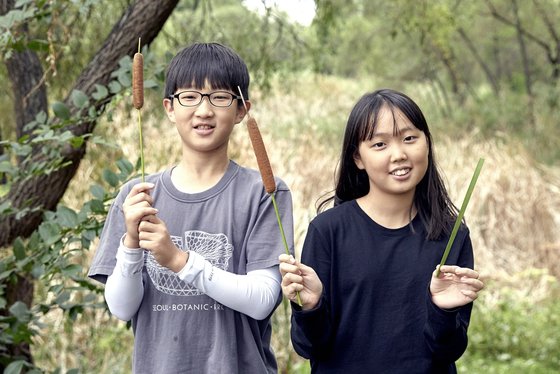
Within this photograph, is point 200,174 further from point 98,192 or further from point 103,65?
point 103,65

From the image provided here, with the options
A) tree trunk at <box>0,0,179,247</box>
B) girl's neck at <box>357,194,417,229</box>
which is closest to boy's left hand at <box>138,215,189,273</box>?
girl's neck at <box>357,194,417,229</box>

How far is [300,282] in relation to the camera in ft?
6.02

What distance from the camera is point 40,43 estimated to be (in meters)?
2.95

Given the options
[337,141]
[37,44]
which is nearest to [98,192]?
[37,44]

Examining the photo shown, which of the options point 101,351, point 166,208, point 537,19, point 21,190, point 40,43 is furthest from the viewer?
point 537,19

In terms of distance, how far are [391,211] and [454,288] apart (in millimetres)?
264

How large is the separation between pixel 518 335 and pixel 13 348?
10.5 ft

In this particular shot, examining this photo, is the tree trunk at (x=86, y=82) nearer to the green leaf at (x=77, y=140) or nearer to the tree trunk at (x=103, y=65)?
the tree trunk at (x=103, y=65)

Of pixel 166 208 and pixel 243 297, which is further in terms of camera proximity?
pixel 166 208

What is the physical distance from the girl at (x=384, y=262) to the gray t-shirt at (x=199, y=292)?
4.1 inches

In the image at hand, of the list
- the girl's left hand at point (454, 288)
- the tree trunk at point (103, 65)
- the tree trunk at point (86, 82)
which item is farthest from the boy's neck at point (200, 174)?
the tree trunk at point (103, 65)

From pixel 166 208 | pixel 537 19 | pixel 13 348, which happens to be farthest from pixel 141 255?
pixel 537 19

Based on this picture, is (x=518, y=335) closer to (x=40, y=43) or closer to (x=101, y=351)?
(x=101, y=351)

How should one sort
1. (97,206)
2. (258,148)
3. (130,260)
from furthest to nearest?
(97,206) < (130,260) < (258,148)
